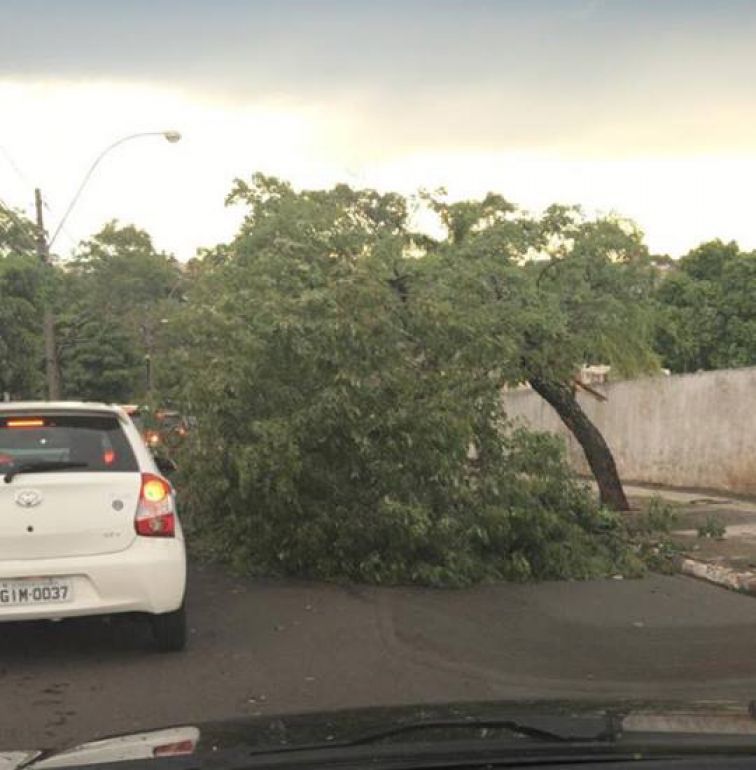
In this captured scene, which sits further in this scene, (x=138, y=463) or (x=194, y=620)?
(x=194, y=620)

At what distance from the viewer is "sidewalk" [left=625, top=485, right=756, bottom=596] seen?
929 centimetres

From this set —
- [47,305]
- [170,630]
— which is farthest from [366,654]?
[47,305]

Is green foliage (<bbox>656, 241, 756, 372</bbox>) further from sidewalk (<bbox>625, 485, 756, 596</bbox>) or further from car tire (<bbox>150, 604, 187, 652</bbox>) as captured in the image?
car tire (<bbox>150, 604, 187, 652</bbox>)

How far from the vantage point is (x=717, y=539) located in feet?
36.9

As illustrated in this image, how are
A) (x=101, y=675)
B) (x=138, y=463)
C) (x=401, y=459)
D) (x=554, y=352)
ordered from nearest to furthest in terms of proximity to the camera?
(x=101, y=675) → (x=138, y=463) → (x=401, y=459) → (x=554, y=352)

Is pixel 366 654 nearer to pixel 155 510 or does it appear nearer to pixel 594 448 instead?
pixel 155 510

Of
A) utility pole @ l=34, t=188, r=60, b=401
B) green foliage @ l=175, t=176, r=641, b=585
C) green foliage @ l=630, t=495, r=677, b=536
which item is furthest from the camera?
utility pole @ l=34, t=188, r=60, b=401

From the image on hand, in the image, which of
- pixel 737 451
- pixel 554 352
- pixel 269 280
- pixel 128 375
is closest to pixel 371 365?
pixel 269 280

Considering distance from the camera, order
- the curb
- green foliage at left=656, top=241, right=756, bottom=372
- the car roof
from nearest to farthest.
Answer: the car roof → the curb → green foliage at left=656, top=241, right=756, bottom=372

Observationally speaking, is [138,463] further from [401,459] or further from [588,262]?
[588,262]

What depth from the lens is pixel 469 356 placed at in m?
9.82

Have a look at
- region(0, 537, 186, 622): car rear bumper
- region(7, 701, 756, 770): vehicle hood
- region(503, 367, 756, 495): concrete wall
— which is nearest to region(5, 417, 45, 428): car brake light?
region(0, 537, 186, 622): car rear bumper

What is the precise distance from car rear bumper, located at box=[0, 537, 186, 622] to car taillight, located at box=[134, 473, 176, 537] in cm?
6

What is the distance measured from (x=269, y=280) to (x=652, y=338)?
755 centimetres
